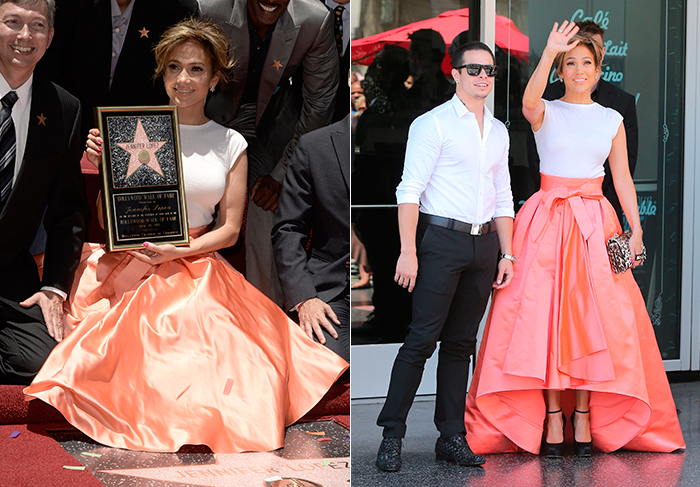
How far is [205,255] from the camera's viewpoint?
8.49 ft

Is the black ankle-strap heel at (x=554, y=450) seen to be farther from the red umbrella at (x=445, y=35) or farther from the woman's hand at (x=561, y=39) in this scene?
the red umbrella at (x=445, y=35)

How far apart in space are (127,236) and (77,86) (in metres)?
0.59

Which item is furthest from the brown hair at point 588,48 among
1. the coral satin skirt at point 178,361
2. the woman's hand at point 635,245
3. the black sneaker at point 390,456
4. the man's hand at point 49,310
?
the man's hand at point 49,310

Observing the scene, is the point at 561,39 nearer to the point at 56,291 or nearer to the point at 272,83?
the point at 272,83

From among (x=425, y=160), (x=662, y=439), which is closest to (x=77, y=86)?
(x=425, y=160)

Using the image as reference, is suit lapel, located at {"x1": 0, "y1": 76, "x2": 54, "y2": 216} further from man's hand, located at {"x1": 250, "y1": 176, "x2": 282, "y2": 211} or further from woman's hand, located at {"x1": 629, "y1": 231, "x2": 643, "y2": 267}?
woman's hand, located at {"x1": 629, "y1": 231, "x2": 643, "y2": 267}

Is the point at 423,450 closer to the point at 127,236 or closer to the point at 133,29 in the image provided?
the point at 127,236

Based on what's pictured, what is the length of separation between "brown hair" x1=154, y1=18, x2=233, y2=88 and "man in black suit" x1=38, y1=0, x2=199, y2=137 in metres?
0.03

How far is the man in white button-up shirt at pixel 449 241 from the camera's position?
2.67m

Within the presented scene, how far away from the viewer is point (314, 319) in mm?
2646

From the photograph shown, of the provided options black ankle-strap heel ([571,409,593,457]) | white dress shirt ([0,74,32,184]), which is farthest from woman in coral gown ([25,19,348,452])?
black ankle-strap heel ([571,409,593,457])

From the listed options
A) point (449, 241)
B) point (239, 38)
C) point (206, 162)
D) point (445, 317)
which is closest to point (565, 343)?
point (445, 317)

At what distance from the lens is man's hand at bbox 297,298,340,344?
2.64 meters

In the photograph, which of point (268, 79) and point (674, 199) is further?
point (674, 199)
